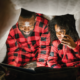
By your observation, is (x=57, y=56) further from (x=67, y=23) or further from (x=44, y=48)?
(x=67, y=23)

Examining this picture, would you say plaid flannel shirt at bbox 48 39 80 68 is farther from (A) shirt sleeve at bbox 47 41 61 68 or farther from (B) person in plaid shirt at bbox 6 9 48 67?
(B) person in plaid shirt at bbox 6 9 48 67

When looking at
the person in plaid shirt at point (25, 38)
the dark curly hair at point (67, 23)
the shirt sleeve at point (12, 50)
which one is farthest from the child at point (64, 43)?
the shirt sleeve at point (12, 50)

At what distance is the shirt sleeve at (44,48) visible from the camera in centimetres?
98

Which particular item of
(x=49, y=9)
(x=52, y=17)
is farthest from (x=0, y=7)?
(x=52, y=17)

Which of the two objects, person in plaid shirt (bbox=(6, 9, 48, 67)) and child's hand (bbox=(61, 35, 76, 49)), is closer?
child's hand (bbox=(61, 35, 76, 49))

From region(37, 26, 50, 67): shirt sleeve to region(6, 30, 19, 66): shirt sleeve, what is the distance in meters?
0.26

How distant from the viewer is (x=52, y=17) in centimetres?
94

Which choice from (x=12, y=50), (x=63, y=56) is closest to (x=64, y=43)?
(x=63, y=56)

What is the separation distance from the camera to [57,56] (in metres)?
0.97

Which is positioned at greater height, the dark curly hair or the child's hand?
the dark curly hair

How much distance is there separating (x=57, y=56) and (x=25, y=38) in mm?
425

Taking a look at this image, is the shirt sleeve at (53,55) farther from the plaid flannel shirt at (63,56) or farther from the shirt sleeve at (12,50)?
the shirt sleeve at (12,50)

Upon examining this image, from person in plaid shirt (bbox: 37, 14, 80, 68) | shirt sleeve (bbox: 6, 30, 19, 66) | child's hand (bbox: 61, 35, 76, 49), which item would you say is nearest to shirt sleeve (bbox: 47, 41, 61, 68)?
person in plaid shirt (bbox: 37, 14, 80, 68)

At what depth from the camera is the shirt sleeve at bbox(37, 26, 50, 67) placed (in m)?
0.98
